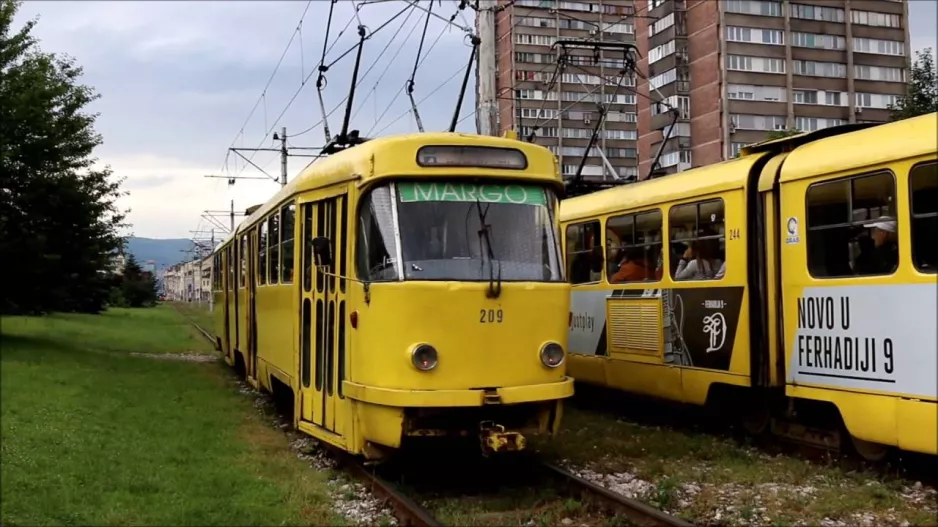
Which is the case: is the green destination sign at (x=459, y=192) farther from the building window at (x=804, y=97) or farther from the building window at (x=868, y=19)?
the building window at (x=868, y=19)

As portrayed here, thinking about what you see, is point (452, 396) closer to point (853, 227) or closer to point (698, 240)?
point (853, 227)

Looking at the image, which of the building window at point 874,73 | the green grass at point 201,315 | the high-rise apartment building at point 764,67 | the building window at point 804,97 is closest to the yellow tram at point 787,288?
the green grass at point 201,315

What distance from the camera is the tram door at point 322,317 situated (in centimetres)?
793

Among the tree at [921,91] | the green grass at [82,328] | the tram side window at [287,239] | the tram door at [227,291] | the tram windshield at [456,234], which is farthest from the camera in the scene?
the tree at [921,91]

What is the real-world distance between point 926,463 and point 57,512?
7.25 m

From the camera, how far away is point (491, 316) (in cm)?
718

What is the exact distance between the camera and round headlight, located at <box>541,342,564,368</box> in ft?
24.3

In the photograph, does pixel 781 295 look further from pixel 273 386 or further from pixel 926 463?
pixel 273 386

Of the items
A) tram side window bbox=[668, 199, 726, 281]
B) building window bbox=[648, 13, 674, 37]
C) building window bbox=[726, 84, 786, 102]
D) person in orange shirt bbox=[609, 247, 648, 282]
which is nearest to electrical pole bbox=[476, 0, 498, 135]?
person in orange shirt bbox=[609, 247, 648, 282]

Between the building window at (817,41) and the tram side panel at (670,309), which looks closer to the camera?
the tram side panel at (670,309)

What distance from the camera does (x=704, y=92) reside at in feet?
186

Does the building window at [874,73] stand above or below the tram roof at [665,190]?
above

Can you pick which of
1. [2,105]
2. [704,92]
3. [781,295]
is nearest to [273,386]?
[2,105]

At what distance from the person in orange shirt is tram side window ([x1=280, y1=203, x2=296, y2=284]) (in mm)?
4163
